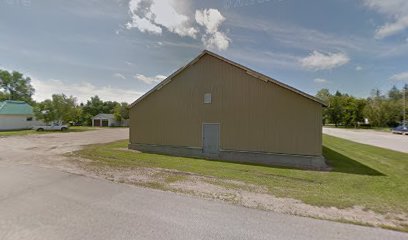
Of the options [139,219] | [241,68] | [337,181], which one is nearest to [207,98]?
[241,68]

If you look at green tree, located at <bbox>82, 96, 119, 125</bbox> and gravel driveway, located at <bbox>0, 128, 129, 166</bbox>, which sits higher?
green tree, located at <bbox>82, 96, 119, 125</bbox>

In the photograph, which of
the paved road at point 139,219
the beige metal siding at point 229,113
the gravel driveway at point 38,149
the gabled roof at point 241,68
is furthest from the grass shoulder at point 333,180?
the gabled roof at point 241,68

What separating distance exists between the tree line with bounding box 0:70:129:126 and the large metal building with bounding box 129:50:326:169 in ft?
25.3

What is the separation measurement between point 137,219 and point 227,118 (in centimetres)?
859

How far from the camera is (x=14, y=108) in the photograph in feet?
126

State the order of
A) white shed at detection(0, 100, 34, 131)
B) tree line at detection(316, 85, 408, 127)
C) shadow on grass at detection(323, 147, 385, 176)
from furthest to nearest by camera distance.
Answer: tree line at detection(316, 85, 408, 127) → white shed at detection(0, 100, 34, 131) → shadow on grass at detection(323, 147, 385, 176)

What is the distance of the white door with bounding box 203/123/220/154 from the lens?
12.6 meters

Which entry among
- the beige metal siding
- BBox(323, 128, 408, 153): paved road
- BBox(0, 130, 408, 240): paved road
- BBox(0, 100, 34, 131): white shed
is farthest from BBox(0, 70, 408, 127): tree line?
BBox(0, 130, 408, 240): paved road

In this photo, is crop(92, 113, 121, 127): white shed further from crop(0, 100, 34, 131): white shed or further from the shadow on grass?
the shadow on grass

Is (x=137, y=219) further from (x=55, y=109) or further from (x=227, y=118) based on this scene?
(x=55, y=109)

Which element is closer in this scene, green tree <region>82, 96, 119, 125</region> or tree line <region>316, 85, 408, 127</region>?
tree line <region>316, 85, 408, 127</region>

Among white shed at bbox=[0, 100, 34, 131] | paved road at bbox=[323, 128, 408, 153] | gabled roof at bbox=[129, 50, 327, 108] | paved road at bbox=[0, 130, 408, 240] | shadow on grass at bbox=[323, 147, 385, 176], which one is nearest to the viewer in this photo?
paved road at bbox=[0, 130, 408, 240]

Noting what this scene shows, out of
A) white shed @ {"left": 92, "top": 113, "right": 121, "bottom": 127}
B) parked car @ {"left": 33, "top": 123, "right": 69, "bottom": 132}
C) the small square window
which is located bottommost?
parked car @ {"left": 33, "top": 123, "right": 69, "bottom": 132}

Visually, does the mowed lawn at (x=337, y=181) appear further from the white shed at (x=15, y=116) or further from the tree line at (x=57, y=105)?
the white shed at (x=15, y=116)
